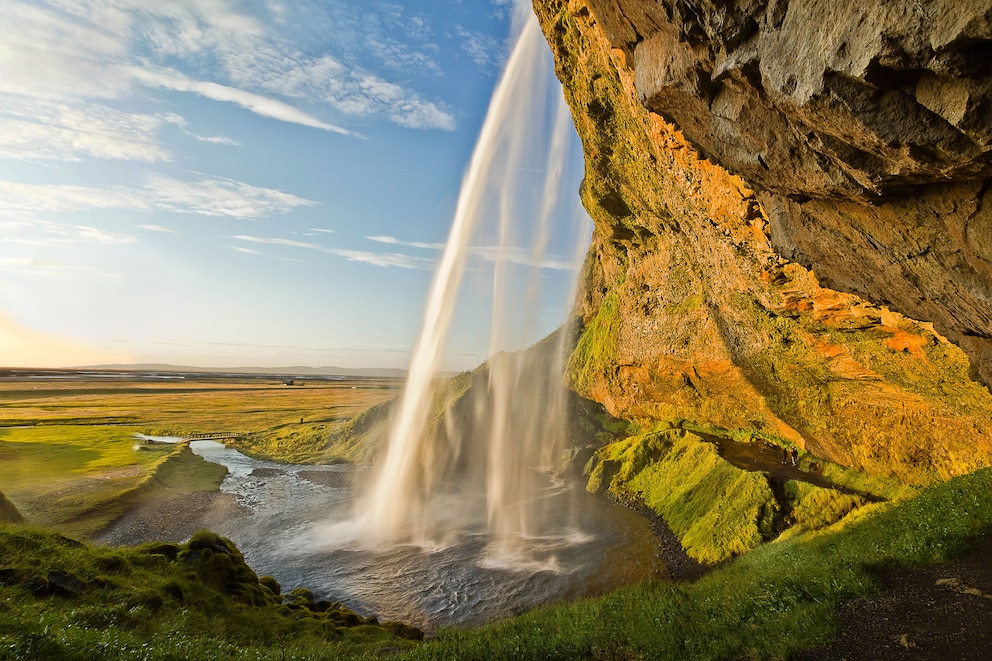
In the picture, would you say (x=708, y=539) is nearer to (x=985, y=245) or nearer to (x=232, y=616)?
(x=985, y=245)

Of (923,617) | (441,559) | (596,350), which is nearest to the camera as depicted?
(923,617)

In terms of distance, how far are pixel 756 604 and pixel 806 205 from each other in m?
9.68

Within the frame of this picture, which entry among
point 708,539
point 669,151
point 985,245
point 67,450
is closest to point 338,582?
point 708,539

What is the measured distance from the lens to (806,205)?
1150 centimetres

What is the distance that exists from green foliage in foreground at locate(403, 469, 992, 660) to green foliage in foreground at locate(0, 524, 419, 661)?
3.20 meters

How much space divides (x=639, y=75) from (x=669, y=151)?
4.12m

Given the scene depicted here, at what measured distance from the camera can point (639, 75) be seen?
11.8 meters

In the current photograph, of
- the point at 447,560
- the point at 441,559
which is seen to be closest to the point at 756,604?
the point at 447,560

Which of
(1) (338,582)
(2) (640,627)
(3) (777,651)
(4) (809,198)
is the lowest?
(1) (338,582)

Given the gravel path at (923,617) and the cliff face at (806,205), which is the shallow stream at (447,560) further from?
the cliff face at (806,205)

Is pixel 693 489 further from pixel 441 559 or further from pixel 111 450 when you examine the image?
pixel 111 450

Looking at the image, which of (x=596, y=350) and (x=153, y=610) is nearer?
(x=153, y=610)

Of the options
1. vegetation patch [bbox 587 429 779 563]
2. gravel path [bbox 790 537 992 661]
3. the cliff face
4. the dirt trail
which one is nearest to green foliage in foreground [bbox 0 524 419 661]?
gravel path [bbox 790 537 992 661]

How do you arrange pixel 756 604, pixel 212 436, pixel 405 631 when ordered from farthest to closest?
pixel 212 436
pixel 405 631
pixel 756 604
